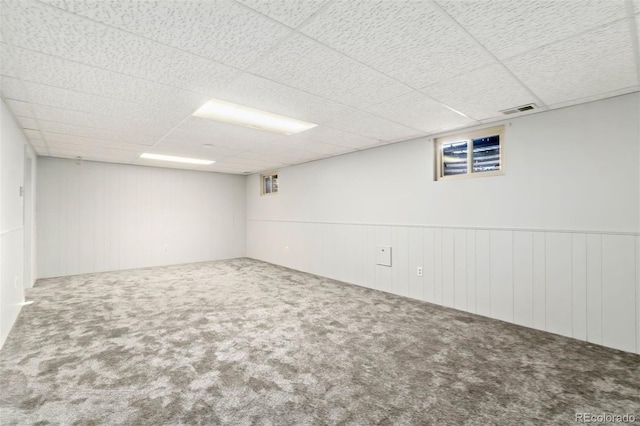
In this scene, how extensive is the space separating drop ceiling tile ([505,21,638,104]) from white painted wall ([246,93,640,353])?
50 centimetres

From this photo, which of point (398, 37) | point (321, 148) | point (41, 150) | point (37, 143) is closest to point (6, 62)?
point (398, 37)

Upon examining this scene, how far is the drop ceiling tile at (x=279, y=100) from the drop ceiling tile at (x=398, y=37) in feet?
2.53

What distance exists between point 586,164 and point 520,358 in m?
1.98

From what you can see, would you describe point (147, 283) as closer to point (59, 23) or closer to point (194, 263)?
point (194, 263)

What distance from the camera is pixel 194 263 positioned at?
741cm

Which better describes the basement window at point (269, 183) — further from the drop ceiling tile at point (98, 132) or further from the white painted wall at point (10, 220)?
the white painted wall at point (10, 220)

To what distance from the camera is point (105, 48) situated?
1.93m

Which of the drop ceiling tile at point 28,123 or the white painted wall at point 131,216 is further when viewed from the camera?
the white painted wall at point 131,216

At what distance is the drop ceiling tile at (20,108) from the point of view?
2895mm

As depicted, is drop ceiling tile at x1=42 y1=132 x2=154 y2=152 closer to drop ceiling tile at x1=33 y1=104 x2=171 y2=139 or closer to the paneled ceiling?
drop ceiling tile at x1=33 y1=104 x2=171 y2=139

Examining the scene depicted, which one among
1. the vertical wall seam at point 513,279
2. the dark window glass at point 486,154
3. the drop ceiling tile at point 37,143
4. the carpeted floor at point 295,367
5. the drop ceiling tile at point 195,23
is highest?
the drop ceiling tile at point 37,143

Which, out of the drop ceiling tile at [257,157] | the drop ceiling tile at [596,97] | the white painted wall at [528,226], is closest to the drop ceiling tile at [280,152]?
the drop ceiling tile at [257,157]

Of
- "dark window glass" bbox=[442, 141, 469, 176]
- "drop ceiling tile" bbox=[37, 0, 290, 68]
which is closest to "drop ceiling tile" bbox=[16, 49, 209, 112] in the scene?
"drop ceiling tile" bbox=[37, 0, 290, 68]

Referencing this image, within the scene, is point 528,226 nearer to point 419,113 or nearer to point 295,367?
point 419,113
